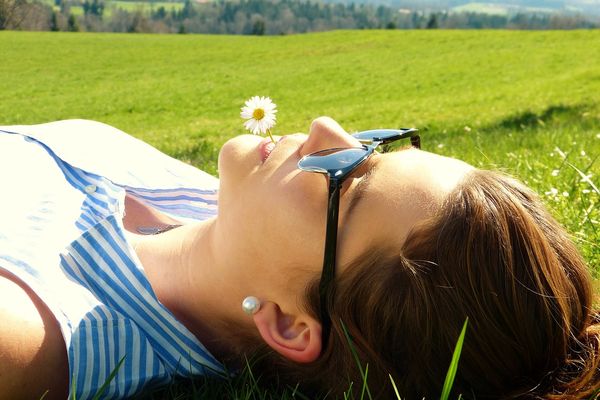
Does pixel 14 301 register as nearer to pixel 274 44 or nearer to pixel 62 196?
pixel 62 196

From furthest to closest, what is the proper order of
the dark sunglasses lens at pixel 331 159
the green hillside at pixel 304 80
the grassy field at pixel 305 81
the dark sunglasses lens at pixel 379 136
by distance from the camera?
the green hillside at pixel 304 80 → the grassy field at pixel 305 81 → the dark sunglasses lens at pixel 379 136 → the dark sunglasses lens at pixel 331 159

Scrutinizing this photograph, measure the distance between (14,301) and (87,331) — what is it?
0.63 ft

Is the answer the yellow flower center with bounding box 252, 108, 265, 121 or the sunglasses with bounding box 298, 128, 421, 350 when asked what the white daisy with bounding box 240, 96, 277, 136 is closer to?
the yellow flower center with bounding box 252, 108, 265, 121

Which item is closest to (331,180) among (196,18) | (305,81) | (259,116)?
(259,116)

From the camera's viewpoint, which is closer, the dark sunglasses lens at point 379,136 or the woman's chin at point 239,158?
the woman's chin at point 239,158

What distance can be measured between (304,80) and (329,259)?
27764 mm

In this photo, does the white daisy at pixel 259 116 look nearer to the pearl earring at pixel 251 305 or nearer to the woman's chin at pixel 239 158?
the woman's chin at pixel 239 158

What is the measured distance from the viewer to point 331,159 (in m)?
1.79

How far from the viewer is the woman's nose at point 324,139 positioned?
6.33 ft

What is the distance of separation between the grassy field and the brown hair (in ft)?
12.7

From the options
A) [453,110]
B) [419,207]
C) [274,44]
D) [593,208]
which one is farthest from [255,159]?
[274,44]

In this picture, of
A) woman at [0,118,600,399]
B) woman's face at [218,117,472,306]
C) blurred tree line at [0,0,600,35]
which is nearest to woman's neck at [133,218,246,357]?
woman at [0,118,600,399]

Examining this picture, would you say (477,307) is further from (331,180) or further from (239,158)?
(239,158)

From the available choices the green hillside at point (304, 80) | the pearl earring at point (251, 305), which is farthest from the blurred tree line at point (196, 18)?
the pearl earring at point (251, 305)
